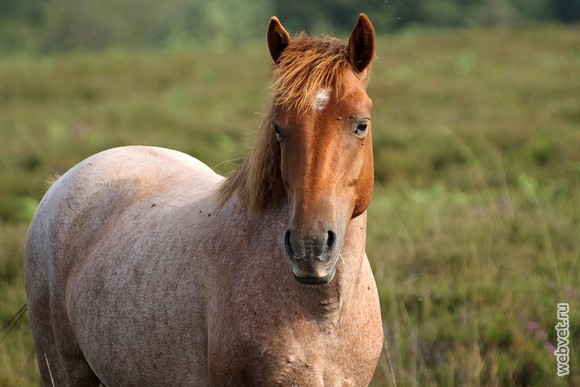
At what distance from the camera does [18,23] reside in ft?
153

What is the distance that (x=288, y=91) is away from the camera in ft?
9.41

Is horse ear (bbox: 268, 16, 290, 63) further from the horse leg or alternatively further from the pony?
the horse leg

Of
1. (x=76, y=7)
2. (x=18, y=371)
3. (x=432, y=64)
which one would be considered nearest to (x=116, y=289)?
(x=18, y=371)

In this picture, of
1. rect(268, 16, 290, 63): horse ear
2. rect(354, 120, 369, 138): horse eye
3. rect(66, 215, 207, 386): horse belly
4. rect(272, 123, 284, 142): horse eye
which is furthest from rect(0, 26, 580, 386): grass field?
rect(66, 215, 207, 386): horse belly

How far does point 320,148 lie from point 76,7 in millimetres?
47272

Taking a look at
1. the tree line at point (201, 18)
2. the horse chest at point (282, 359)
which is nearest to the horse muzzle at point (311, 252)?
the horse chest at point (282, 359)

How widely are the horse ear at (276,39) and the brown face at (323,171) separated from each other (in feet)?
1.04

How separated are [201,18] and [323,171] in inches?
2056

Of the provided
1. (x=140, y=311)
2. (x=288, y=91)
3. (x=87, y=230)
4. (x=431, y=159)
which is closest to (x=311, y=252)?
(x=288, y=91)

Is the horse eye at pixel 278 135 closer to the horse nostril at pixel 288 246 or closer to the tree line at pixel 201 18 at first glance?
the horse nostril at pixel 288 246

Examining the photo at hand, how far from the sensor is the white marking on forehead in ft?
9.29

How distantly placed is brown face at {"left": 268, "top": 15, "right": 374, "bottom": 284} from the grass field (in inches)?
18.4

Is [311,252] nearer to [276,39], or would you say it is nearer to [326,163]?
[326,163]

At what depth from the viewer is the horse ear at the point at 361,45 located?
2953 millimetres
